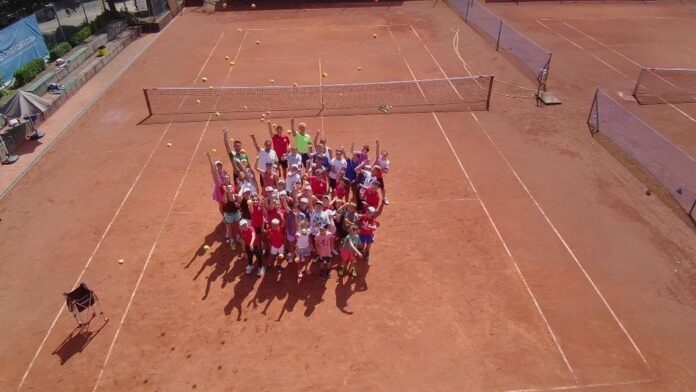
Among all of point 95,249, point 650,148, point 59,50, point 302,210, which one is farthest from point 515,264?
point 59,50

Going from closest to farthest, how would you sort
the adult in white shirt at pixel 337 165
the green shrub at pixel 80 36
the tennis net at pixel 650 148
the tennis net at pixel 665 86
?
1. the adult in white shirt at pixel 337 165
2. the tennis net at pixel 650 148
3. the tennis net at pixel 665 86
4. the green shrub at pixel 80 36

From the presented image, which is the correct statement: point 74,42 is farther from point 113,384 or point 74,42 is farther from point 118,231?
point 113,384

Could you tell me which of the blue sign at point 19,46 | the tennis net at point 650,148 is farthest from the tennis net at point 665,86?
the blue sign at point 19,46

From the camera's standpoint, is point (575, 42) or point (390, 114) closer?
point (390, 114)

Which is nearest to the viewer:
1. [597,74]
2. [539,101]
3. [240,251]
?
[240,251]

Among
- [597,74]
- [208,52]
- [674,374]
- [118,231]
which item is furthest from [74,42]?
[674,374]

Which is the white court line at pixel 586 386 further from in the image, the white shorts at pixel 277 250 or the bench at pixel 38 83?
the bench at pixel 38 83
